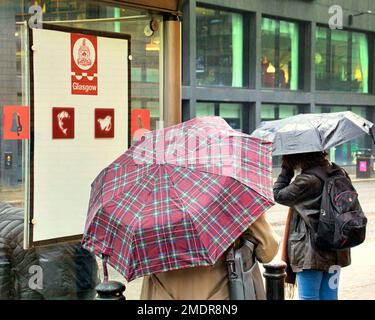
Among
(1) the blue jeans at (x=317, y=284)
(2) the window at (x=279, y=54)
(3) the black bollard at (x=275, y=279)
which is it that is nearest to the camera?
(3) the black bollard at (x=275, y=279)

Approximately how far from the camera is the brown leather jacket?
484 centimetres

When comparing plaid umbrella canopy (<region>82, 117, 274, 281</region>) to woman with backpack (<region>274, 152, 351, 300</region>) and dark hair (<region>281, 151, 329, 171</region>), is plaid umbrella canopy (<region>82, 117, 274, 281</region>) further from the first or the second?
dark hair (<region>281, 151, 329, 171</region>)

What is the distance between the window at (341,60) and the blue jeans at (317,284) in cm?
2830

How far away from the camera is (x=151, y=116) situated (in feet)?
17.3

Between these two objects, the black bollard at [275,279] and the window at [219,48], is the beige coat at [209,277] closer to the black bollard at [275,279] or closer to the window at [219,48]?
the black bollard at [275,279]

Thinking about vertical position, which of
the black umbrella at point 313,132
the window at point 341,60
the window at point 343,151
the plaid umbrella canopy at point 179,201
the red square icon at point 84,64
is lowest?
the window at point 343,151

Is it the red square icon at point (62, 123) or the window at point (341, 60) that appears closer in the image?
the red square icon at point (62, 123)

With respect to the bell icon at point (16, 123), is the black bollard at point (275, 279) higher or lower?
lower

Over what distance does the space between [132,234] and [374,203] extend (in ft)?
55.3

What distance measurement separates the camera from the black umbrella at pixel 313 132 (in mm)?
4926

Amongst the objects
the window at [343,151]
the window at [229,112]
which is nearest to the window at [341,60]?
the window at [343,151]

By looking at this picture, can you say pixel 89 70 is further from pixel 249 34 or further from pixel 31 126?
pixel 249 34

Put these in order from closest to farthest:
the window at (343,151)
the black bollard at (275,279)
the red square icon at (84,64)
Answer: the black bollard at (275,279)
the red square icon at (84,64)
the window at (343,151)

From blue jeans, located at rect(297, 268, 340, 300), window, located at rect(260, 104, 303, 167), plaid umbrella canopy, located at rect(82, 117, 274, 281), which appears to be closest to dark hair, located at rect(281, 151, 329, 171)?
blue jeans, located at rect(297, 268, 340, 300)
